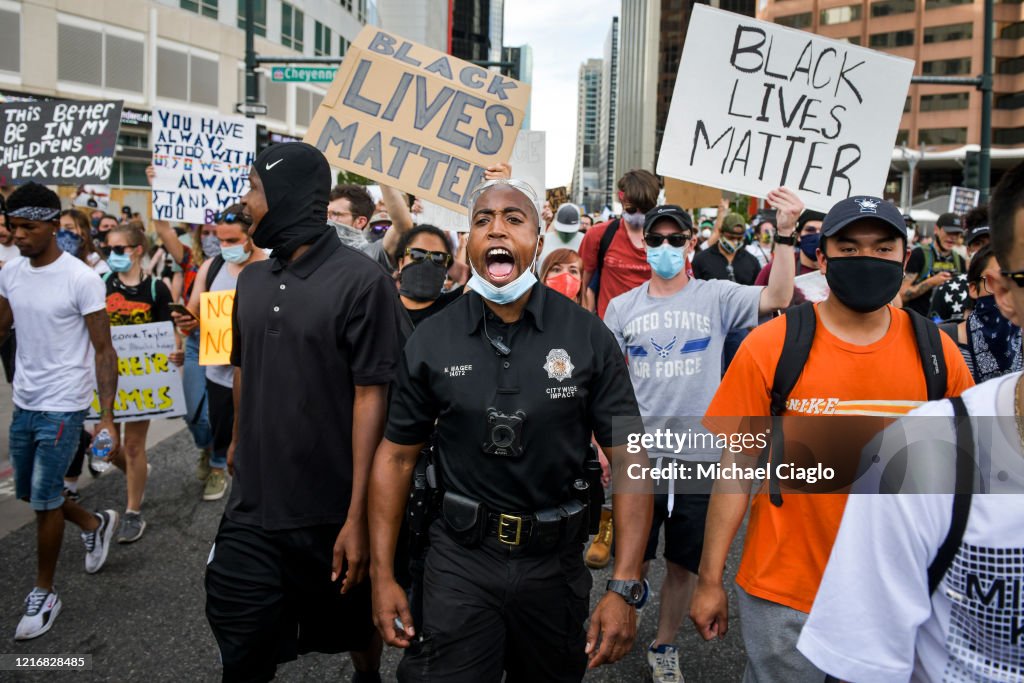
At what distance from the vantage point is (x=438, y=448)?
2631 millimetres

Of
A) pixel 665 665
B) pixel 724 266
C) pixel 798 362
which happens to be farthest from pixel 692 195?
pixel 798 362

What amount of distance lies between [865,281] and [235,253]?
428 centimetres

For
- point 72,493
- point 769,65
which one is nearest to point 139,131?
Result: point 72,493

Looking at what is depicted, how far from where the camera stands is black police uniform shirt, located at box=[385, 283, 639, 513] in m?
2.45

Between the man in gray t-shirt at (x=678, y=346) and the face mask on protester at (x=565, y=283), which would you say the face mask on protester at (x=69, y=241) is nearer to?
the face mask on protester at (x=565, y=283)

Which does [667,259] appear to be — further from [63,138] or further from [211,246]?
[63,138]

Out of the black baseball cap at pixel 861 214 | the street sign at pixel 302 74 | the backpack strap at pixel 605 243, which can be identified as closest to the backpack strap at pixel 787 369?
the black baseball cap at pixel 861 214

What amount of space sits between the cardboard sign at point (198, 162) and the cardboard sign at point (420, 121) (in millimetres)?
3741

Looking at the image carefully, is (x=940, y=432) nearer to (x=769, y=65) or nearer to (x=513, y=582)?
(x=513, y=582)

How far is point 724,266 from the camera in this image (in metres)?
8.08

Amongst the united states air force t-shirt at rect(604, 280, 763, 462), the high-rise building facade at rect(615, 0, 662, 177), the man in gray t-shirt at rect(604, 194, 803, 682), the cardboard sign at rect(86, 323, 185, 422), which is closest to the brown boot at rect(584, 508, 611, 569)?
the man in gray t-shirt at rect(604, 194, 803, 682)

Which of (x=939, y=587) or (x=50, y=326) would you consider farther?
(x=50, y=326)

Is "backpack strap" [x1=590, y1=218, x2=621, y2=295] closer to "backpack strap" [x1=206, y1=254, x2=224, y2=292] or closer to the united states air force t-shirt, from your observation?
the united states air force t-shirt

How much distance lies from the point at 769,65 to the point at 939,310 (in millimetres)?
2385
